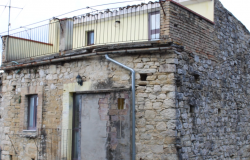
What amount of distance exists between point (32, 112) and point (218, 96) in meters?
5.86

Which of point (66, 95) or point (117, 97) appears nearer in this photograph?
point (117, 97)

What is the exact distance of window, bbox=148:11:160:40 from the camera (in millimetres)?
8227

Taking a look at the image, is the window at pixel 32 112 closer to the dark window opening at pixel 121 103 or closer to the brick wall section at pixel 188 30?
the dark window opening at pixel 121 103

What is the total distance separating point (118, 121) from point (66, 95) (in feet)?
6.54

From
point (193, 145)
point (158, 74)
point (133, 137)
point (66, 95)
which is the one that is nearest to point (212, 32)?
point (158, 74)

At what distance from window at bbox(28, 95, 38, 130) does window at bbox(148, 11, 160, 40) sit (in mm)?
4338

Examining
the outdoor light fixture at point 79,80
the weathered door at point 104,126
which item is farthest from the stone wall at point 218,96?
the outdoor light fixture at point 79,80

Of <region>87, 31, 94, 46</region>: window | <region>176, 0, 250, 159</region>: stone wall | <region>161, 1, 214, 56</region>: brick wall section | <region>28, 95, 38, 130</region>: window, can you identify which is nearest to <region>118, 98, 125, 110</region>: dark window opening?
<region>176, 0, 250, 159</region>: stone wall

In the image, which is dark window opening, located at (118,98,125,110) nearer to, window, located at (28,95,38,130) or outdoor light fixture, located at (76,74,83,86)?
outdoor light fixture, located at (76,74,83,86)

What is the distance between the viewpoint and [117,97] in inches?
302

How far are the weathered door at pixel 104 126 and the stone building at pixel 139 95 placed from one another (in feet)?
0.08

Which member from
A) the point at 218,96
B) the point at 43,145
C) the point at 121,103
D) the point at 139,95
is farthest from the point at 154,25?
the point at 43,145

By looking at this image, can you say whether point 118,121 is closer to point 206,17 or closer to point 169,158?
point 169,158

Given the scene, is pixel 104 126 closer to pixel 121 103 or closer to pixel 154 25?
pixel 121 103
